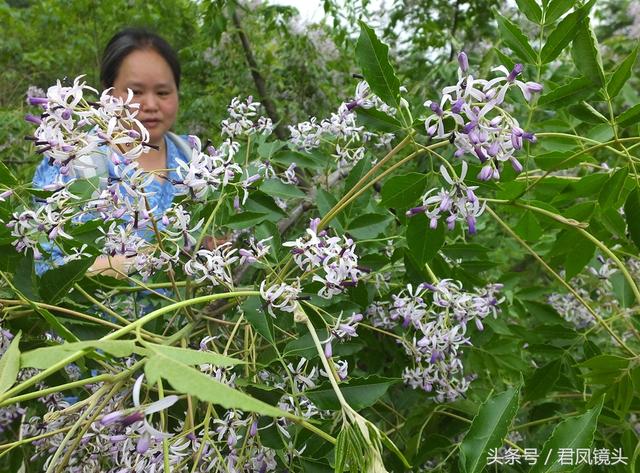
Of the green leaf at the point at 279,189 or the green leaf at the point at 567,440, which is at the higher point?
the green leaf at the point at 279,189

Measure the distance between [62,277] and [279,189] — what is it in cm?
41

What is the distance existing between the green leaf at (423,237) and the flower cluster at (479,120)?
4.8 inches

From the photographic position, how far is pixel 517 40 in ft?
3.17

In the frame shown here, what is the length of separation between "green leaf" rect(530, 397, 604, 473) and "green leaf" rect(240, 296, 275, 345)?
0.34 metres

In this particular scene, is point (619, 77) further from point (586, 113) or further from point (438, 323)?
point (438, 323)

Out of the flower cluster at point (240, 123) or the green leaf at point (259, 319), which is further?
the flower cluster at point (240, 123)

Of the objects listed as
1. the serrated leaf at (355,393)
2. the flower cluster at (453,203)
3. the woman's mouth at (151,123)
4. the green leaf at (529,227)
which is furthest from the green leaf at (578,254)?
the woman's mouth at (151,123)

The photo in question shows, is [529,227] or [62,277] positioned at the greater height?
[62,277]

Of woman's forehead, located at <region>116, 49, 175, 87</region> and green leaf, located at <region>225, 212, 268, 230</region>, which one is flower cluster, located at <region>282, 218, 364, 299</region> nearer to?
green leaf, located at <region>225, 212, 268, 230</region>

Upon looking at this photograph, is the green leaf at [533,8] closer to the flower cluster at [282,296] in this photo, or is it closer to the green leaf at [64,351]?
the flower cluster at [282,296]

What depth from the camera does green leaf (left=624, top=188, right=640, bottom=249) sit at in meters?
0.98

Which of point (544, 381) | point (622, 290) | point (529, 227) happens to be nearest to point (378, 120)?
point (529, 227)

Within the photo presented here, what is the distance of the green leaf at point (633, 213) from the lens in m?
0.98

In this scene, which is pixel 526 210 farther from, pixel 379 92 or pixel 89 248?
pixel 89 248
